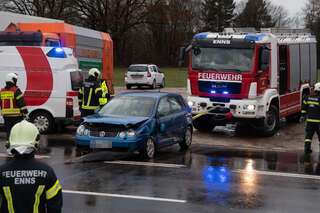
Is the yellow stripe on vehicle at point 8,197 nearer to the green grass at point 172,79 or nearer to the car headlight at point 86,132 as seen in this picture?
the car headlight at point 86,132

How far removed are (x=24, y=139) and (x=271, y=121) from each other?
1333cm

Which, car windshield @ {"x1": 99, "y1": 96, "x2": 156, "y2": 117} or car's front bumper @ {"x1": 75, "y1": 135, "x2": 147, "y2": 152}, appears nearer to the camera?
car's front bumper @ {"x1": 75, "y1": 135, "x2": 147, "y2": 152}

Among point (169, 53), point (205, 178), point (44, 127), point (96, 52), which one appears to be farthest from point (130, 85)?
point (169, 53)

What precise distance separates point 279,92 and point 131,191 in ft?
32.0

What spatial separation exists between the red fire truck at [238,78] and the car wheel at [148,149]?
4.41 metres

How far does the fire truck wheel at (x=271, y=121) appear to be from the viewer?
53.2 ft

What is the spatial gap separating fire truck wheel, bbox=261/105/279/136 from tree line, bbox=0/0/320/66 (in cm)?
5025

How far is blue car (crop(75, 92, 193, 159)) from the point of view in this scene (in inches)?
442

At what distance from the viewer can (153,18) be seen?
71.7 metres

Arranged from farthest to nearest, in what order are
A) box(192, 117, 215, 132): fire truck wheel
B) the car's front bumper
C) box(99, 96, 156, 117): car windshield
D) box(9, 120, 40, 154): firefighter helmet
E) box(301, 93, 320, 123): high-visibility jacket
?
box(192, 117, 215, 132): fire truck wheel, box(301, 93, 320, 123): high-visibility jacket, box(99, 96, 156, 117): car windshield, the car's front bumper, box(9, 120, 40, 154): firefighter helmet

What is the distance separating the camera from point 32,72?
15383 millimetres

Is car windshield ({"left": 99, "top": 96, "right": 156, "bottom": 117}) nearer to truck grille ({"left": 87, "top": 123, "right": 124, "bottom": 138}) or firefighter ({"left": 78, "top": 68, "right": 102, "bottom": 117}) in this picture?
truck grille ({"left": 87, "top": 123, "right": 124, "bottom": 138})

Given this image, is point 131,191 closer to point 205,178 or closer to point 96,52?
point 205,178

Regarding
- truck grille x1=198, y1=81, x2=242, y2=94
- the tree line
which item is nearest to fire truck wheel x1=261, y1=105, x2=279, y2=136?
truck grille x1=198, y1=81, x2=242, y2=94
